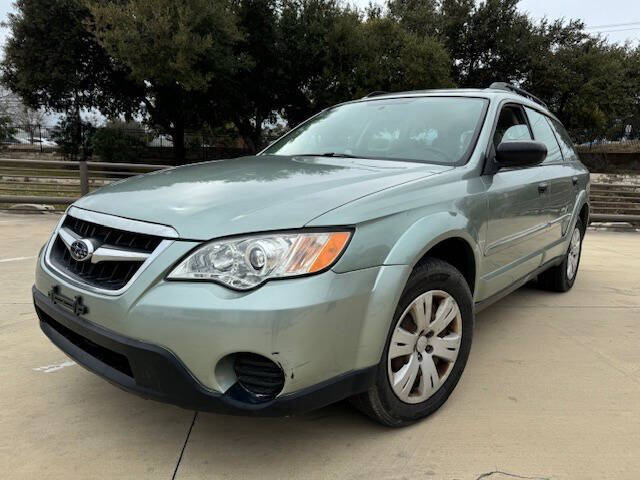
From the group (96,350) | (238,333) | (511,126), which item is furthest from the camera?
(511,126)

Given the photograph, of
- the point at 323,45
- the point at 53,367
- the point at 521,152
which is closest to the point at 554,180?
the point at 521,152

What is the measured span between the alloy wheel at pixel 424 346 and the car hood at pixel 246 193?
0.57 m

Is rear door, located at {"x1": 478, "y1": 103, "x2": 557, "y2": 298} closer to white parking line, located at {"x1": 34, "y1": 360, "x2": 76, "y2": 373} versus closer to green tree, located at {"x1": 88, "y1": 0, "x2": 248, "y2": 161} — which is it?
white parking line, located at {"x1": 34, "y1": 360, "x2": 76, "y2": 373}

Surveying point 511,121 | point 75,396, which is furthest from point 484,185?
point 75,396

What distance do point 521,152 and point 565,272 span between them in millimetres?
2276

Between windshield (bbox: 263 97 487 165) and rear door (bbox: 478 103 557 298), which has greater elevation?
windshield (bbox: 263 97 487 165)

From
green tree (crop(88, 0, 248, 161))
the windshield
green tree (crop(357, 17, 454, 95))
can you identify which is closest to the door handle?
the windshield

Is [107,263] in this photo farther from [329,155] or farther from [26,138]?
[26,138]

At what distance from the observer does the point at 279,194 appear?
2.12 meters

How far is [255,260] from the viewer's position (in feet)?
5.99

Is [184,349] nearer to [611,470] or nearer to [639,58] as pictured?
[611,470]

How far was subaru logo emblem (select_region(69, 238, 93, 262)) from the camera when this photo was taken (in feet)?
6.87

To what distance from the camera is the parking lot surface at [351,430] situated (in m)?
2.08

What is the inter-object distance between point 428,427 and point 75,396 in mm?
1759
